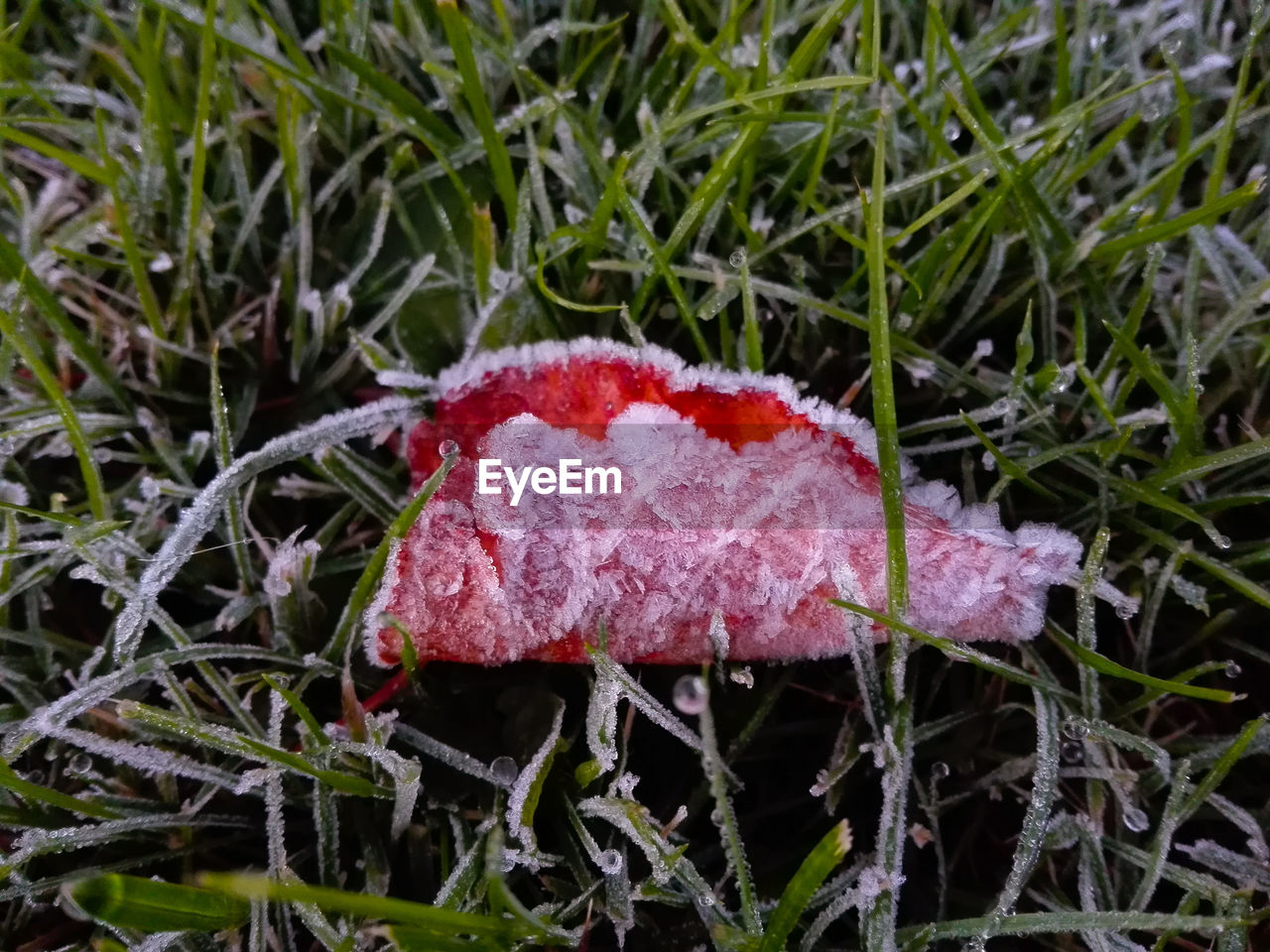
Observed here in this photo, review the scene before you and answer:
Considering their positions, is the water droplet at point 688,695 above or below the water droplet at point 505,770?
above

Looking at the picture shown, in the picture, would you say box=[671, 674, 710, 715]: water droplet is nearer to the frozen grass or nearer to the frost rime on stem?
the frozen grass

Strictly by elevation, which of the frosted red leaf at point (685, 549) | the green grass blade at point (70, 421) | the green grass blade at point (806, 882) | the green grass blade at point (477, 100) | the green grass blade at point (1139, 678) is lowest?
the green grass blade at point (806, 882)

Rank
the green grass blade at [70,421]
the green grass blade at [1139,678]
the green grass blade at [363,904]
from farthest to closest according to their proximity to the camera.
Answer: the green grass blade at [70,421], the green grass blade at [1139,678], the green grass blade at [363,904]

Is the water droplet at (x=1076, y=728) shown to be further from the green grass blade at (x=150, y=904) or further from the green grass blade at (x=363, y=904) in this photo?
the green grass blade at (x=150, y=904)

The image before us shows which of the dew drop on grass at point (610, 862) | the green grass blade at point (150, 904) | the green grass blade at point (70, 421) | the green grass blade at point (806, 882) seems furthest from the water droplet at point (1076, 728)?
the green grass blade at point (70, 421)

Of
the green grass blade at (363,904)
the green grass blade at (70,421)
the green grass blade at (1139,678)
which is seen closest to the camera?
the green grass blade at (363,904)

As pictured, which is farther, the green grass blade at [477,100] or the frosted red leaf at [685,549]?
the green grass blade at [477,100]

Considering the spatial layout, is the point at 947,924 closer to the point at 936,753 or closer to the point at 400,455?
the point at 936,753
